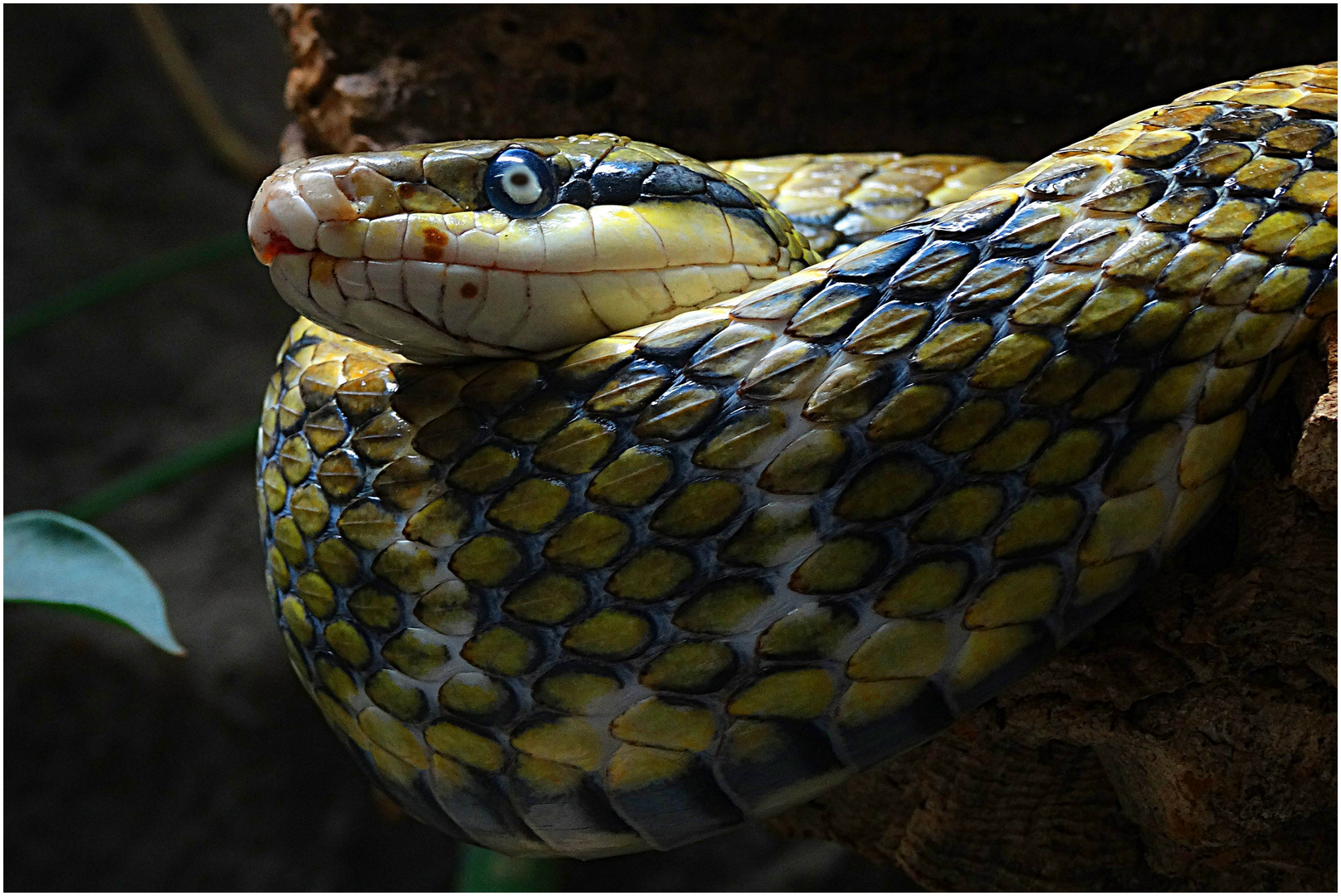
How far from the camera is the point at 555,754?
0.86 m

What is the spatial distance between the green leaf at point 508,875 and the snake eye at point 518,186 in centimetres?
122

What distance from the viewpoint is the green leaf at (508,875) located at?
1780 mm

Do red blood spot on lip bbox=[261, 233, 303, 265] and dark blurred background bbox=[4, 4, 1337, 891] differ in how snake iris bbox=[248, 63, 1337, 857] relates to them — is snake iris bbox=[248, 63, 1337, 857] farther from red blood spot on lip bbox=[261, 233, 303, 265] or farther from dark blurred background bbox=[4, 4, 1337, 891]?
dark blurred background bbox=[4, 4, 1337, 891]

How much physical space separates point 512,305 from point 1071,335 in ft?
1.33

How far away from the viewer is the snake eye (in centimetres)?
88

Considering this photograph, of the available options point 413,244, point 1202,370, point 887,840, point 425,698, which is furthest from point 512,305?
point 887,840

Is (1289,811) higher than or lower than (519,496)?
lower

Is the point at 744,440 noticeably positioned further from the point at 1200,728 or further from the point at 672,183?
the point at 1200,728

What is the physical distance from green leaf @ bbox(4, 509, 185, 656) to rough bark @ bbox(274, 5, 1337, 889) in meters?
0.65

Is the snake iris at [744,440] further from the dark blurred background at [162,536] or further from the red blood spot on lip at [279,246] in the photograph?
the dark blurred background at [162,536]

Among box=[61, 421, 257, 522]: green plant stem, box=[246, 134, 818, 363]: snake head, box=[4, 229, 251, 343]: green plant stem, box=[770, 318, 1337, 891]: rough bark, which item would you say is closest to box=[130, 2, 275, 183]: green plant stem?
box=[4, 229, 251, 343]: green plant stem

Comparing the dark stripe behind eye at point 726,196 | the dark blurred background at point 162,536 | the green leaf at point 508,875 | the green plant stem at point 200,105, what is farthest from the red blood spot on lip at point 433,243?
the green plant stem at point 200,105

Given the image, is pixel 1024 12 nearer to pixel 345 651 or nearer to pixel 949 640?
pixel 949 640

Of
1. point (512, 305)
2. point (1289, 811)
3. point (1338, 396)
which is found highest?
point (512, 305)
